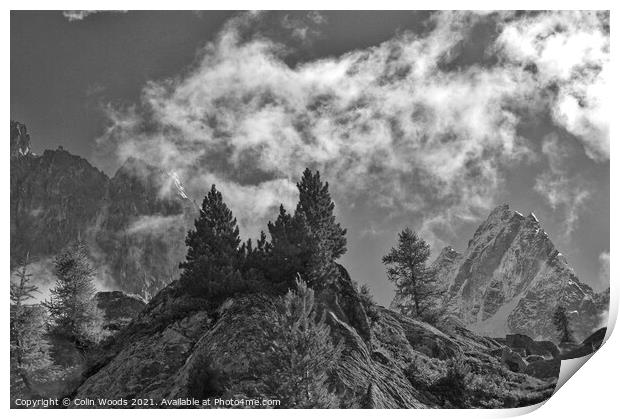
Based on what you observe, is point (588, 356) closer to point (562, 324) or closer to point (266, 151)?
point (266, 151)

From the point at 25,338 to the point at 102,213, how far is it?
97.7 ft

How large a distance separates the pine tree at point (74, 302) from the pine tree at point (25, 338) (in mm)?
8572

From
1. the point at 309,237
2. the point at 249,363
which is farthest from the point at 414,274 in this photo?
the point at 249,363

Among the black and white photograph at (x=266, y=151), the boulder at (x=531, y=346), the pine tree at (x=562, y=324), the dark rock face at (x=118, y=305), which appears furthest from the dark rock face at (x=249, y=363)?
the pine tree at (x=562, y=324)

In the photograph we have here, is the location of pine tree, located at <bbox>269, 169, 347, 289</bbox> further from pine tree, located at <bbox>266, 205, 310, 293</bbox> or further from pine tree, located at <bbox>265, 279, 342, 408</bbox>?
pine tree, located at <bbox>265, 279, 342, 408</bbox>

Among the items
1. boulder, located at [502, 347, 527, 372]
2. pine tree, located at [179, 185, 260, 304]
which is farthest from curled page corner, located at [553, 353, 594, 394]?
pine tree, located at [179, 185, 260, 304]

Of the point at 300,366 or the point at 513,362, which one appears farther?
the point at 513,362

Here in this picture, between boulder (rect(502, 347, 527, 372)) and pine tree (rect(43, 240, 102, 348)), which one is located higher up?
pine tree (rect(43, 240, 102, 348))

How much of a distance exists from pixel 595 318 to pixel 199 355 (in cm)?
2024

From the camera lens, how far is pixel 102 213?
62.8 metres

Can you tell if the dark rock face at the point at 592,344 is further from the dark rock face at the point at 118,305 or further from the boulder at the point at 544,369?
the dark rock face at the point at 118,305

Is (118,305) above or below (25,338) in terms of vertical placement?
above

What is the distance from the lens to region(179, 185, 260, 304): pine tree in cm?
3278

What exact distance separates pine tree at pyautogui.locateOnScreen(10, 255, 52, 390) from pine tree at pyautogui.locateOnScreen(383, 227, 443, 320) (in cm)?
2723
